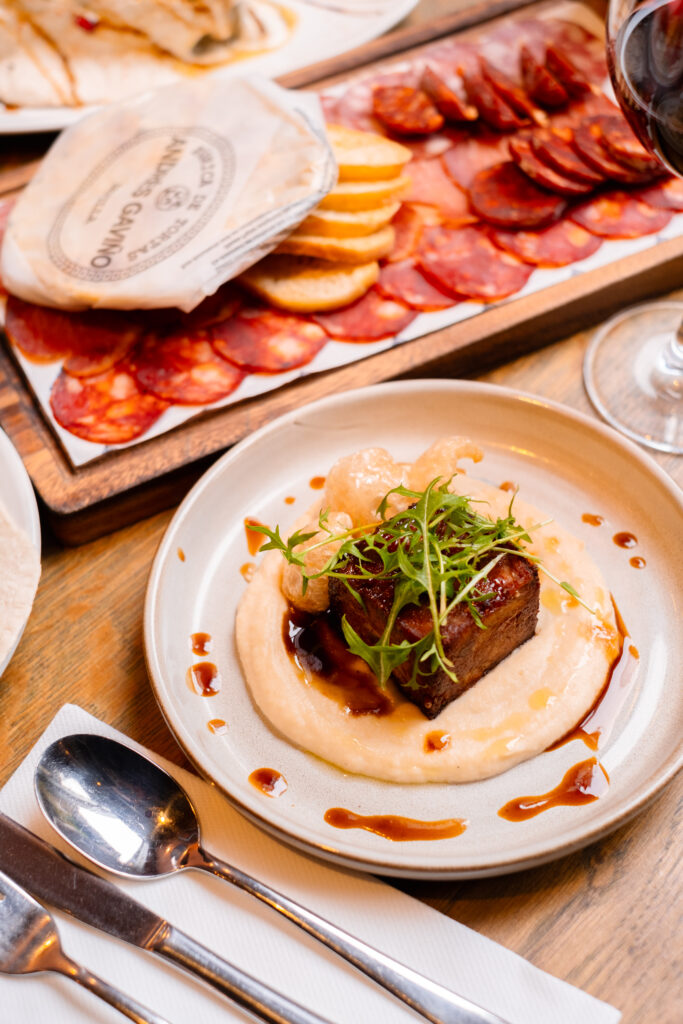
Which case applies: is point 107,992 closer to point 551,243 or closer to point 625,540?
point 625,540

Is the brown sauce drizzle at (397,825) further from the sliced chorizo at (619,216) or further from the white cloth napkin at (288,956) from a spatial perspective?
the sliced chorizo at (619,216)

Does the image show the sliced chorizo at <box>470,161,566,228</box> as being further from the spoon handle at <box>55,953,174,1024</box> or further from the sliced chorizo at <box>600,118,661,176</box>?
the spoon handle at <box>55,953,174,1024</box>

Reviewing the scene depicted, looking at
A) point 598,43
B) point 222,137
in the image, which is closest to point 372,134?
point 222,137

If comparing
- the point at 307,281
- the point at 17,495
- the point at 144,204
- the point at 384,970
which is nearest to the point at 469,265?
the point at 307,281

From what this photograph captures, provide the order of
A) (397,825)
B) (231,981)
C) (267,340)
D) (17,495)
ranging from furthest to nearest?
1. (267,340)
2. (17,495)
3. (397,825)
4. (231,981)

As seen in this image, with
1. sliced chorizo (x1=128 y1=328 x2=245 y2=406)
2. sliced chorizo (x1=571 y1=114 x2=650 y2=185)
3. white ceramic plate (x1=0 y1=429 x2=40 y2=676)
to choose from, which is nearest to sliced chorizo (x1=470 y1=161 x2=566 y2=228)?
sliced chorizo (x1=571 y1=114 x2=650 y2=185)

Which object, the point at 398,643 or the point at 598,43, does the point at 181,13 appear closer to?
the point at 598,43
